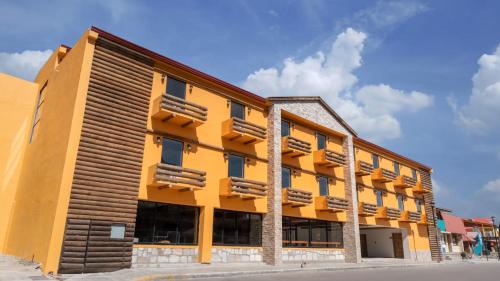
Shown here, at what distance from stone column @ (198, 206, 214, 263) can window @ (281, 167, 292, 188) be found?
6.71 metres

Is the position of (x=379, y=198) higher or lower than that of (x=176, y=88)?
lower

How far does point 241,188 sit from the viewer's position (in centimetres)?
2120

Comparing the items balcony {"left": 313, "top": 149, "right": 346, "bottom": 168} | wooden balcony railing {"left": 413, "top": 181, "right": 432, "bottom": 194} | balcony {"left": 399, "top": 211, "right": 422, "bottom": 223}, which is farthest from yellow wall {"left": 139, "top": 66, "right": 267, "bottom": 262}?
wooden balcony railing {"left": 413, "top": 181, "right": 432, "bottom": 194}

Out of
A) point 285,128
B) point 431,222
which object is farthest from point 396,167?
point 285,128

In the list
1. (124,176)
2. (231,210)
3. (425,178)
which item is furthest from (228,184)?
(425,178)

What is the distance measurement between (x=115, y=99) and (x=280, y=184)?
38.1ft

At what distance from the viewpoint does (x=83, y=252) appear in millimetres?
15188

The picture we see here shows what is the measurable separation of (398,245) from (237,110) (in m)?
23.9

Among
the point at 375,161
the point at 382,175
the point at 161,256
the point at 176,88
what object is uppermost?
the point at 176,88

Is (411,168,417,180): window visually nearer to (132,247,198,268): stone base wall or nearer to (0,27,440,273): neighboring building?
(0,27,440,273): neighboring building

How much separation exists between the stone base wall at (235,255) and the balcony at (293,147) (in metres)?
6.80

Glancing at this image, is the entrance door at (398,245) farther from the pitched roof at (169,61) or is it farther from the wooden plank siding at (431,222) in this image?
the pitched roof at (169,61)

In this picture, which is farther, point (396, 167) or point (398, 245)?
point (396, 167)

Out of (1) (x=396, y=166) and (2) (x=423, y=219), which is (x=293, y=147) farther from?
(2) (x=423, y=219)
